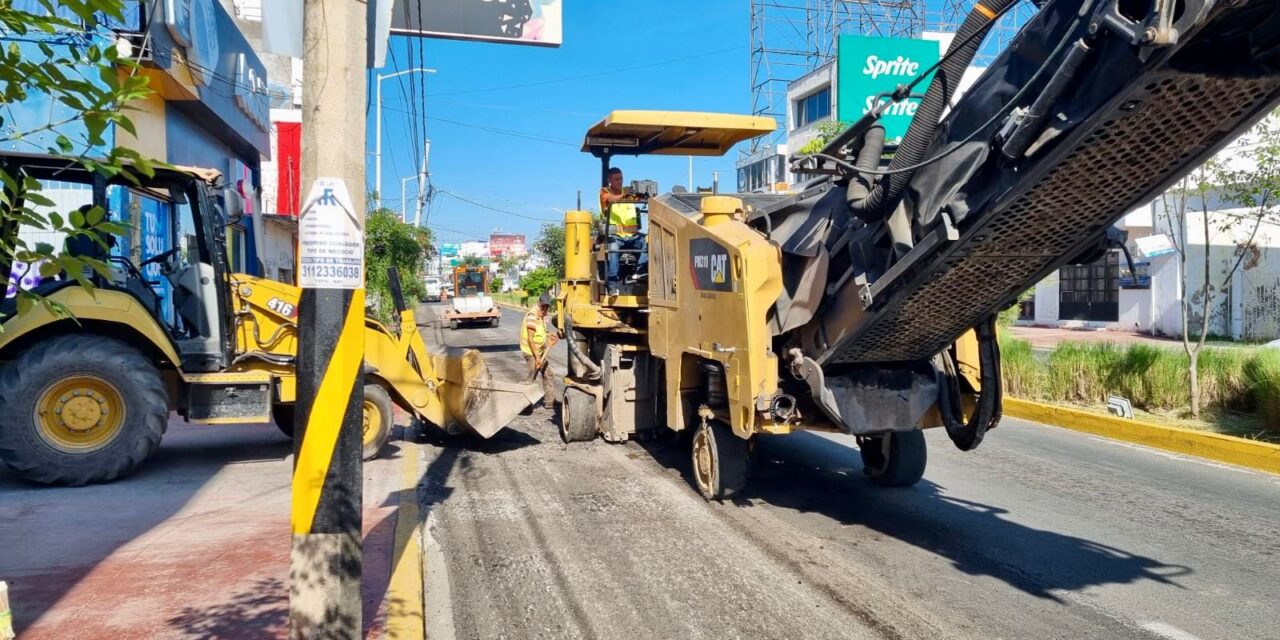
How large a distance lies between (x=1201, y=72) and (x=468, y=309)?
32.4 metres

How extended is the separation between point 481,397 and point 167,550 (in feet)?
11.8

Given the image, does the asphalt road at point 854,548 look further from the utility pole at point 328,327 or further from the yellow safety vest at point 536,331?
the yellow safety vest at point 536,331

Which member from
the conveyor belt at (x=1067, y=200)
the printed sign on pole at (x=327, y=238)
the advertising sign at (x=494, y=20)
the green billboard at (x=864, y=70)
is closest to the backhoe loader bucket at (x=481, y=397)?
the conveyor belt at (x=1067, y=200)

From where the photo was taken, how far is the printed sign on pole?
11.7ft

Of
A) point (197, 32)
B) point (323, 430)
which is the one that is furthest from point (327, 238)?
point (197, 32)

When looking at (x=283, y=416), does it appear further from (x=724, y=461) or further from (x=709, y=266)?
(x=709, y=266)

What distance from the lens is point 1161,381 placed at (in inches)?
424

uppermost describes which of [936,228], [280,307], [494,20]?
[494,20]

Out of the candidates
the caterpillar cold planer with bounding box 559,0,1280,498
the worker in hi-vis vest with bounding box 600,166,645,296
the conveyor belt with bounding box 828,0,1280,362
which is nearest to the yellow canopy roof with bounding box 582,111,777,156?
the worker in hi-vis vest with bounding box 600,166,645,296

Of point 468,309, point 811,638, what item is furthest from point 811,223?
point 468,309

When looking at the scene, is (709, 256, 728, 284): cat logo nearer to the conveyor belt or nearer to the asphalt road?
the conveyor belt

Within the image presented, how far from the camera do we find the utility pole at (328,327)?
3.59m

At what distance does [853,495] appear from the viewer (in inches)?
290

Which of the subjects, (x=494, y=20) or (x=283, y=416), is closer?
(x=283, y=416)
